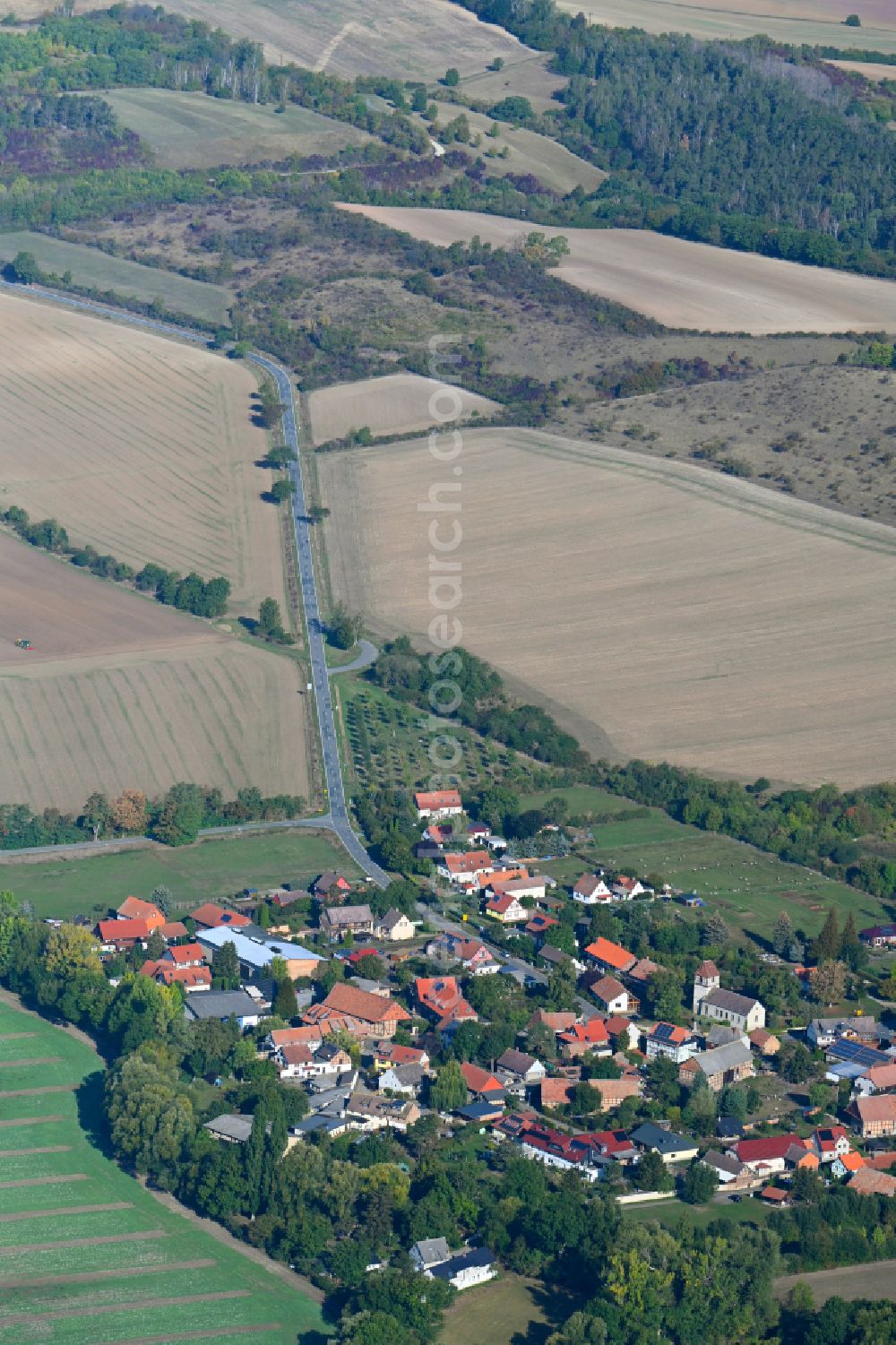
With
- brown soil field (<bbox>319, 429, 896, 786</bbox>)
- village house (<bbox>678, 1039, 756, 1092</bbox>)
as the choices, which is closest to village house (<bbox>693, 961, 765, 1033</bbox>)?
village house (<bbox>678, 1039, 756, 1092</bbox>)

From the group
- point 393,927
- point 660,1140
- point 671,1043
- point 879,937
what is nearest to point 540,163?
point 879,937

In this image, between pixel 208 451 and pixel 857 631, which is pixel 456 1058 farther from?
pixel 208 451

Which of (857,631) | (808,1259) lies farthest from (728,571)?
(808,1259)

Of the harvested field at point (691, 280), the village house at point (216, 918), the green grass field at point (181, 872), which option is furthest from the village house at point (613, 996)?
the harvested field at point (691, 280)

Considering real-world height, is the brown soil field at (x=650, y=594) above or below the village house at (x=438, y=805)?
above

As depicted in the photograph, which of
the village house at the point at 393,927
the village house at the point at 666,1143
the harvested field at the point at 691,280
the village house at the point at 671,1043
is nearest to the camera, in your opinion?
the village house at the point at 666,1143

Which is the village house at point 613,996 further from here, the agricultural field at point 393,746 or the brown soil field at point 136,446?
the brown soil field at point 136,446
